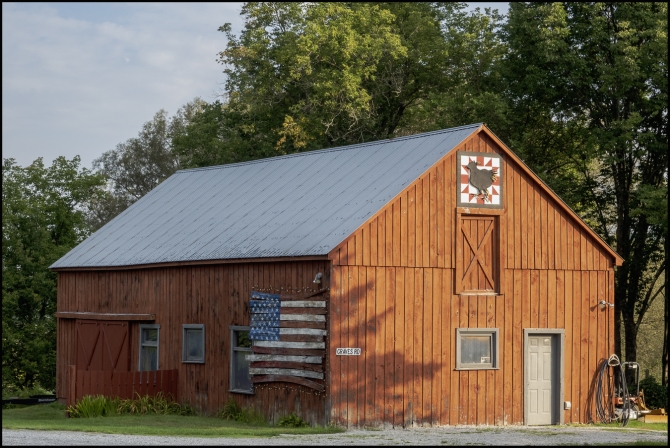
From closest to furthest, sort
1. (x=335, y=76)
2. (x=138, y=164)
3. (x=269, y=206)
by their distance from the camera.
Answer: (x=269, y=206)
(x=335, y=76)
(x=138, y=164)

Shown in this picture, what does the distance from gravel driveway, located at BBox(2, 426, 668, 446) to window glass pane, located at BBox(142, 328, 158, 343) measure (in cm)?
864

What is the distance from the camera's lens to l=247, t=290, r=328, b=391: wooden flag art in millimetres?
23203

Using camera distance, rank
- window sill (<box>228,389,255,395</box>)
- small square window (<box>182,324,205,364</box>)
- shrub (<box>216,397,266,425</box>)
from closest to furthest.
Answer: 1. shrub (<box>216,397,266,425</box>)
2. window sill (<box>228,389,255,395</box>)
3. small square window (<box>182,324,205,364</box>)

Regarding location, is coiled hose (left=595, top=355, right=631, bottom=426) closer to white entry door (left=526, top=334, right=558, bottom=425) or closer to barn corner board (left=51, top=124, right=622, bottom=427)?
barn corner board (left=51, top=124, right=622, bottom=427)

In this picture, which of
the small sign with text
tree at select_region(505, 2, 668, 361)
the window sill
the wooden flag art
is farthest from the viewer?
tree at select_region(505, 2, 668, 361)

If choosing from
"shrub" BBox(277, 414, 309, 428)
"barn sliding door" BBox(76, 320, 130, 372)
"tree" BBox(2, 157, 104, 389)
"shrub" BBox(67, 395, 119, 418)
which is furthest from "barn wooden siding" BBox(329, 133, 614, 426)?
"tree" BBox(2, 157, 104, 389)

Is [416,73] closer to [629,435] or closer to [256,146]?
[256,146]

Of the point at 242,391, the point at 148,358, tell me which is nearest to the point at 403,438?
the point at 242,391

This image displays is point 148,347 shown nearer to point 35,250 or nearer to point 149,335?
point 149,335

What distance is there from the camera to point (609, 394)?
2692 centimetres

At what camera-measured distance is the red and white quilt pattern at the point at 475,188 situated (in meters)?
24.9

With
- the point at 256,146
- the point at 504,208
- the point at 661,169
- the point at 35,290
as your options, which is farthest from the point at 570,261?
the point at 35,290

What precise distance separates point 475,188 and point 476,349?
3544mm

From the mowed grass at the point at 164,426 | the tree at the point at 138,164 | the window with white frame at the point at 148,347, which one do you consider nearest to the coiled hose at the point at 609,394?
the mowed grass at the point at 164,426
